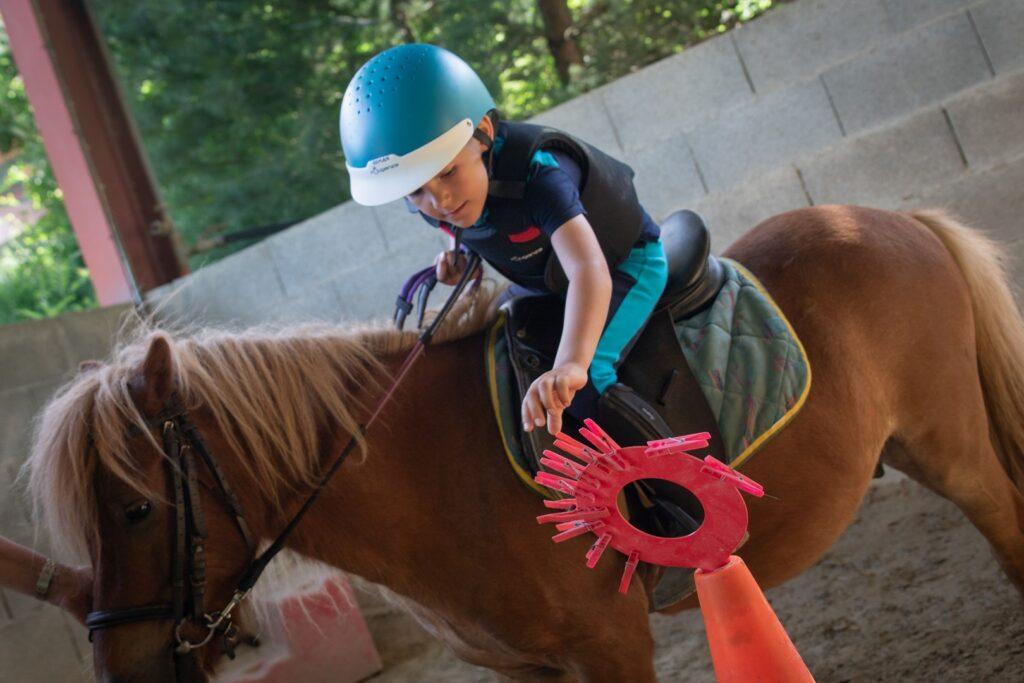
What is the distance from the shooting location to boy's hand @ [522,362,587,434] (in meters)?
1.37

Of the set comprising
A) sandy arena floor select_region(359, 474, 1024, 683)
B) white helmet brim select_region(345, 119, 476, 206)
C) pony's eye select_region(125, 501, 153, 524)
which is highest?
white helmet brim select_region(345, 119, 476, 206)

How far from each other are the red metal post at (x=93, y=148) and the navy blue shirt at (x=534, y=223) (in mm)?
3250

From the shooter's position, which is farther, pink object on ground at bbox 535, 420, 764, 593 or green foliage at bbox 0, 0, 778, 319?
green foliage at bbox 0, 0, 778, 319

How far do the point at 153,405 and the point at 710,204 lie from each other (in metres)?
2.51

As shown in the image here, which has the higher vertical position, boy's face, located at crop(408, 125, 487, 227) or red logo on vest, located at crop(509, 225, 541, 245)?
boy's face, located at crop(408, 125, 487, 227)

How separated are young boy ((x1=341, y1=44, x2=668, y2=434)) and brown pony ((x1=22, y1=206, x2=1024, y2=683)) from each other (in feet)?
0.93

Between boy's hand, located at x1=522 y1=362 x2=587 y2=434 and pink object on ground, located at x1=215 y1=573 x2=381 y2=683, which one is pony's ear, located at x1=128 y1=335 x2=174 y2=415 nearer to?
boy's hand, located at x1=522 y1=362 x2=587 y2=434

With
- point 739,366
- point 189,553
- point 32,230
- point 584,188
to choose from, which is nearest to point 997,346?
point 739,366

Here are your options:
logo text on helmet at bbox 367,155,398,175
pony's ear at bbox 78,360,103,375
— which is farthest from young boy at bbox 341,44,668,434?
pony's ear at bbox 78,360,103,375

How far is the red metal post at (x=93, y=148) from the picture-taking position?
4566 mm

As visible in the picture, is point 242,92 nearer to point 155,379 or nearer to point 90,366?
point 90,366

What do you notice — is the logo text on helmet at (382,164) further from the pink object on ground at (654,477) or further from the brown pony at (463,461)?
the pink object on ground at (654,477)

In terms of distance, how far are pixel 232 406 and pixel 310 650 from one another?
179 cm

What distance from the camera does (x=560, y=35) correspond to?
13.6 feet
